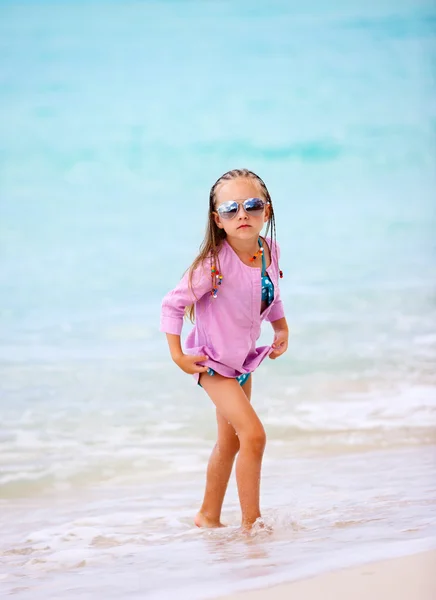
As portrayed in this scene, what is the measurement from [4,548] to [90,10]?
316 inches

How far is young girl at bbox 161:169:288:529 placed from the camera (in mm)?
2578

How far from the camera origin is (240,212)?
2.60 meters

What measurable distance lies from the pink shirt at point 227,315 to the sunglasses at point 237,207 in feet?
0.37

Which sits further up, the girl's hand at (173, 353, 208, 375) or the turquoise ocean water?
the turquoise ocean water

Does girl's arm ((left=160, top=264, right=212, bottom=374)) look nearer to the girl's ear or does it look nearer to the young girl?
the young girl

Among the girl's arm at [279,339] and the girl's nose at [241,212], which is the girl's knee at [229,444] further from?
the girl's nose at [241,212]

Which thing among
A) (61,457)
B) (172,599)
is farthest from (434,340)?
(172,599)

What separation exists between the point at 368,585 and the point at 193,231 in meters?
8.08

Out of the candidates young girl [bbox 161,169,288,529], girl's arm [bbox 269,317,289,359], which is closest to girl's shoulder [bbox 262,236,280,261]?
young girl [bbox 161,169,288,529]

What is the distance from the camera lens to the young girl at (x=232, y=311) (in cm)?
258

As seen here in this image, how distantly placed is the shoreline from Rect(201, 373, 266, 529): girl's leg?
73cm

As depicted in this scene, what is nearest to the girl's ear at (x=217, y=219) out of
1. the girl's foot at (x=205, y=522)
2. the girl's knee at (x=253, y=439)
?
the girl's knee at (x=253, y=439)

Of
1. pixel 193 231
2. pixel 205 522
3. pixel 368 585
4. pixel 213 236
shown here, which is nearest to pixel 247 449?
pixel 205 522

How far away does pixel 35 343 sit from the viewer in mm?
7180
